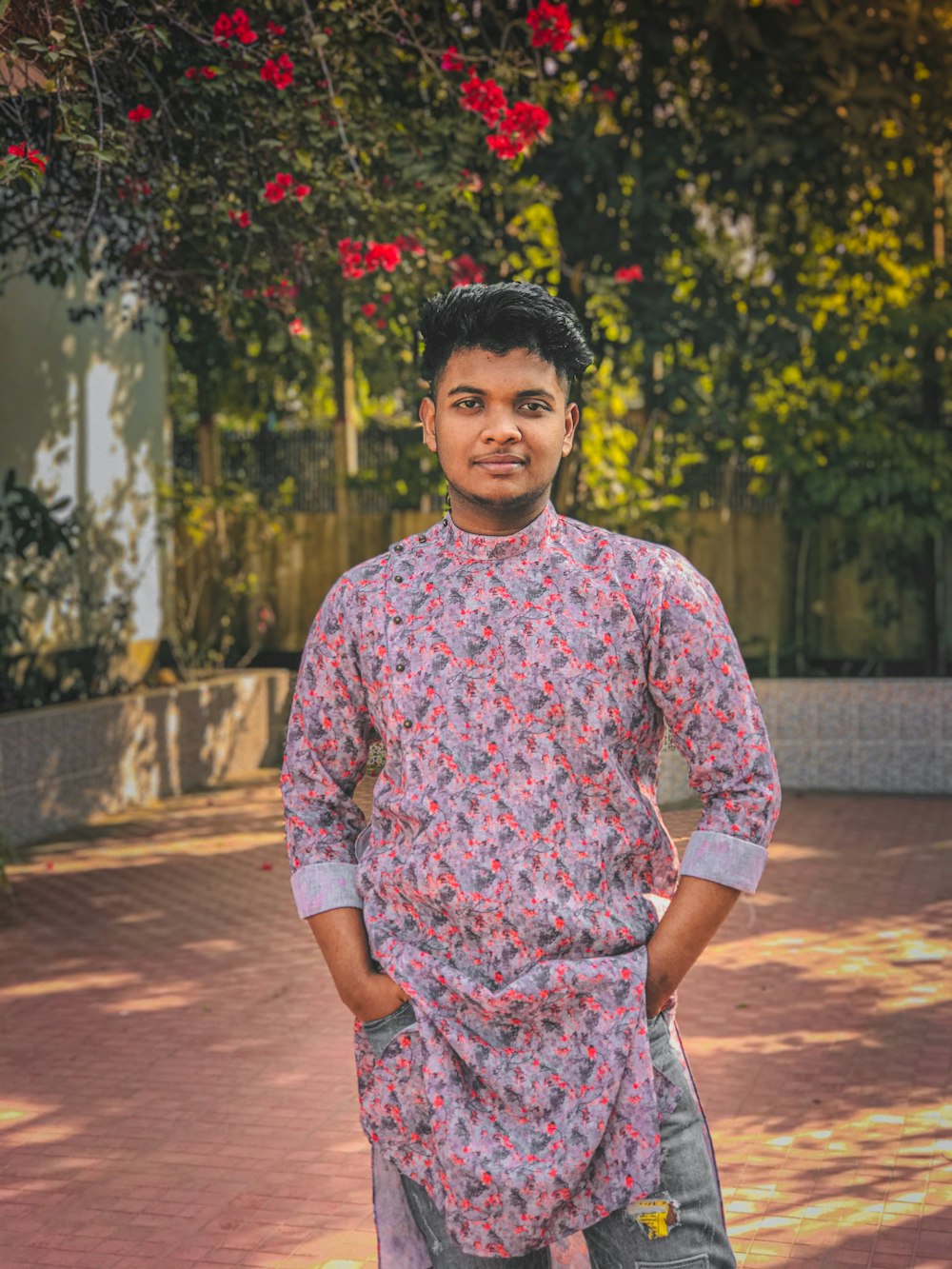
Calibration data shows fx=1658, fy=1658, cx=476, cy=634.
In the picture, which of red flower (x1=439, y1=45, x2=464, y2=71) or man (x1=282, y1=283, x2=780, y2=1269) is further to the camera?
red flower (x1=439, y1=45, x2=464, y2=71)

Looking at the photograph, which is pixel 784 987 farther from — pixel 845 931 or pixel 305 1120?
pixel 305 1120

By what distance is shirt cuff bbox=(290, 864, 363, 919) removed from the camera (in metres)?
2.57

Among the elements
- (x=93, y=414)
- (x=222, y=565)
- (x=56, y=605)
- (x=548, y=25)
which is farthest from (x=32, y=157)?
(x=222, y=565)

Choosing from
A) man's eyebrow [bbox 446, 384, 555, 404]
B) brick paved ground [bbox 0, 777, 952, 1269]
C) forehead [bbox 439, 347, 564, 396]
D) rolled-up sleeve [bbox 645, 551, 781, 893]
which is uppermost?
forehead [bbox 439, 347, 564, 396]

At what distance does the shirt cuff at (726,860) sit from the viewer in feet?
7.95

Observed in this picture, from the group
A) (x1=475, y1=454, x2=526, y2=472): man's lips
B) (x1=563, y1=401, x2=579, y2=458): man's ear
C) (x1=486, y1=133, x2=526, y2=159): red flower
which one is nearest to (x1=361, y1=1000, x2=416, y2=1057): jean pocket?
(x1=475, y1=454, x2=526, y2=472): man's lips

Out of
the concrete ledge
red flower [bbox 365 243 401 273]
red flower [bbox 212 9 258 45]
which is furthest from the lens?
the concrete ledge

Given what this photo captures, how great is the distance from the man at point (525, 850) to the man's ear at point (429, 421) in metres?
0.07

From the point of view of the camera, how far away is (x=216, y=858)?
8961mm

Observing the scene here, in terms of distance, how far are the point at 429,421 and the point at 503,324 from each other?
251 mm

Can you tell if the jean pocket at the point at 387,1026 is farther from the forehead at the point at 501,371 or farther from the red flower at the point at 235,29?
the red flower at the point at 235,29

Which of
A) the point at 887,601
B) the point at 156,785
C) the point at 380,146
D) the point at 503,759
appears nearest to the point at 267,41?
the point at 380,146

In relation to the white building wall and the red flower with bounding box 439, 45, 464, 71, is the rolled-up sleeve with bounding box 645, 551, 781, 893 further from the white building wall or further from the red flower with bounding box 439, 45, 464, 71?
the white building wall

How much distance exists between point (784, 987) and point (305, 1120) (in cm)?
220
